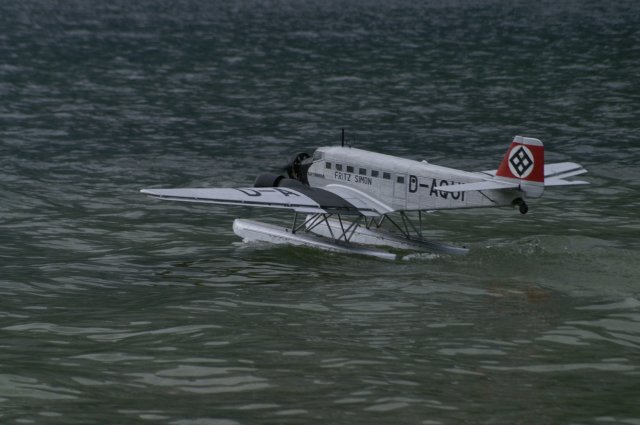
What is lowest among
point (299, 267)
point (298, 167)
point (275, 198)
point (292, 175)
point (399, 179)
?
point (299, 267)

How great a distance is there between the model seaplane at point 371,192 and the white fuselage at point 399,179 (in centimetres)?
3

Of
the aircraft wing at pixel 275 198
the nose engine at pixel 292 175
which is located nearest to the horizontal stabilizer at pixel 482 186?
the aircraft wing at pixel 275 198

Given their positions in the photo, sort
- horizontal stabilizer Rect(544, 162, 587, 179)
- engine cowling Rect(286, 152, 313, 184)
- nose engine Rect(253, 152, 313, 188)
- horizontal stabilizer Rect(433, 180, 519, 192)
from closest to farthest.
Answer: horizontal stabilizer Rect(433, 180, 519, 192) < horizontal stabilizer Rect(544, 162, 587, 179) < nose engine Rect(253, 152, 313, 188) < engine cowling Rect(286, 152, 313, 184)

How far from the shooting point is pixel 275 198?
32688mm

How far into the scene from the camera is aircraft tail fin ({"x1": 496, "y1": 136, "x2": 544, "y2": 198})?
30.8 metres

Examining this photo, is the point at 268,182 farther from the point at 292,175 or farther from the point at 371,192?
the point at 371,192

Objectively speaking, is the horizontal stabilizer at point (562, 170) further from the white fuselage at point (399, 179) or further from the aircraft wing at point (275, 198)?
the aircraft wing at point (275, 198)

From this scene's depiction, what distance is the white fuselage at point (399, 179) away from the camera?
31812mm

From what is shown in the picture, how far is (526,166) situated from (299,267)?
6.85 metres

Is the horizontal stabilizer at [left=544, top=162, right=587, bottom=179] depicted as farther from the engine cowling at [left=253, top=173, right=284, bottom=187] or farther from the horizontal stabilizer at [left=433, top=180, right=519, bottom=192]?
the engine cowling at [left=253, top=173, right=284, bottom=187]

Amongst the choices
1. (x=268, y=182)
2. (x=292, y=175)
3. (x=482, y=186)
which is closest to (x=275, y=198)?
(x=268, y=182)

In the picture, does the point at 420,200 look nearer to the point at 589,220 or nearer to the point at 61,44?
the point at 589,220

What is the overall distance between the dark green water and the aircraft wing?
1562 mm

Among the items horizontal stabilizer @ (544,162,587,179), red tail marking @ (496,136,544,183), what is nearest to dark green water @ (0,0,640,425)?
horizontal stabilizer @ (544,162,587,179)
